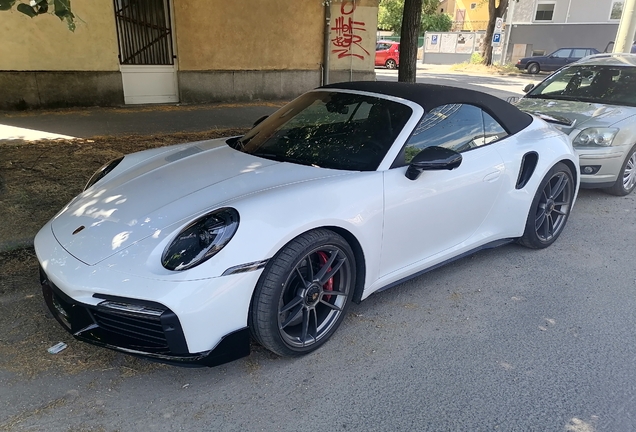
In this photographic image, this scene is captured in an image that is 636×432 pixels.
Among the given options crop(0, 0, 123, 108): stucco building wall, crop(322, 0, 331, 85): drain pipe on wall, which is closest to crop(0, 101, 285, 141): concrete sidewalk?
crop(0, 0, 123, 108): stucco building wall

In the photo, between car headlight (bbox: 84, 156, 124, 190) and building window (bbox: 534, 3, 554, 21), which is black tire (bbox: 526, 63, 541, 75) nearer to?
building window (bbox: 534, 3, 554, 21)

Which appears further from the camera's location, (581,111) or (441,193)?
(581,111)

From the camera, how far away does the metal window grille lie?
32.2 feet

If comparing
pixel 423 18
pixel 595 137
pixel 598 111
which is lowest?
pixel 595 137

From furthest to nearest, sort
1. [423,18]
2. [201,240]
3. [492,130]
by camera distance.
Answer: [423,18] → [492,130] → [201,240]

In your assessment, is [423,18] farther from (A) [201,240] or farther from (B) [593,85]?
(A) [201,240]

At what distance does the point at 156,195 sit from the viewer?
2.83 meters

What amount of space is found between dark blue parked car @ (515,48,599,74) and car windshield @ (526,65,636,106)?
775 inches

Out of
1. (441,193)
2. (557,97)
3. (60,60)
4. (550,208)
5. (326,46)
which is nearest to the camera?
(441,193)

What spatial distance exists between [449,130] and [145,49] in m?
8.69

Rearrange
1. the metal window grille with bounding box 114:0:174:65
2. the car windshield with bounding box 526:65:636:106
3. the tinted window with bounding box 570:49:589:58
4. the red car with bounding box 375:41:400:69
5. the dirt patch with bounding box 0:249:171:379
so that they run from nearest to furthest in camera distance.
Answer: the dirt patch with bounding box 0:249:171:379 < the car windshield with bounding box 526:65:636:106 < the metal window grille with bounding box 114:0:174:65 < the tinted window with bounding box 570:49:589:58 < the red car with bounding box 375:41:400:69

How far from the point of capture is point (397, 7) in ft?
139

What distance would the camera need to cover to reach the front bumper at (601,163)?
541 cm

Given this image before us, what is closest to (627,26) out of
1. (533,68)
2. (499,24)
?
(499,24)
